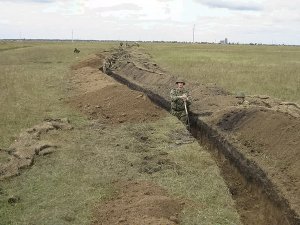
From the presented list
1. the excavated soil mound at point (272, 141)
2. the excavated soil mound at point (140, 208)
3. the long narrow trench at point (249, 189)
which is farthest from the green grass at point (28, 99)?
the excavated soil mound at point (272, 141)

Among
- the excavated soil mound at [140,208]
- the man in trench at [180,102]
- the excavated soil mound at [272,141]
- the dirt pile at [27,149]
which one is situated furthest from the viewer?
the man in trench at [180,102]

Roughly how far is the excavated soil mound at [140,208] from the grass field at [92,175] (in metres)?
0.24

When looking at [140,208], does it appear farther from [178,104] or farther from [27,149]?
[178,104]

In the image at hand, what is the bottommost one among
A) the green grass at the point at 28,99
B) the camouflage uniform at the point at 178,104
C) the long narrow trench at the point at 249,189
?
the long narrow trench at the point at 249,189

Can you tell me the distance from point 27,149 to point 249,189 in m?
6.06

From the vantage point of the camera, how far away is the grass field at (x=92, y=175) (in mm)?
8461

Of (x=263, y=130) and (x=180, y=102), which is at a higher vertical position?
(x=180, y=102)

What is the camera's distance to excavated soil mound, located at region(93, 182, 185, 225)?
7.81 meters

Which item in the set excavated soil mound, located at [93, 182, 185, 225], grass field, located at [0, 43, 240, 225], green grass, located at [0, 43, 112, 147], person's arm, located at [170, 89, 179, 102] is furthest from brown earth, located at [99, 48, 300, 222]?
green grass, located at [0, 43, 112, 147]

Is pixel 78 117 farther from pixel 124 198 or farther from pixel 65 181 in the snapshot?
pixel 124 198

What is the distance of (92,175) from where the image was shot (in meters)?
10.5

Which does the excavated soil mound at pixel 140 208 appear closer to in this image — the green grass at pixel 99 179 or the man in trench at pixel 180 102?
the green grass at pixel 99 179

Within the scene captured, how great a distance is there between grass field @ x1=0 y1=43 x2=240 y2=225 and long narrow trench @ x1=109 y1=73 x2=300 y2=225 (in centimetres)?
56

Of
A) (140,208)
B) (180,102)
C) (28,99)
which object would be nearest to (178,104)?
(180,102)
